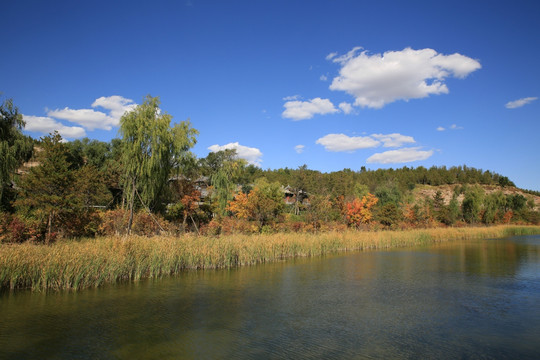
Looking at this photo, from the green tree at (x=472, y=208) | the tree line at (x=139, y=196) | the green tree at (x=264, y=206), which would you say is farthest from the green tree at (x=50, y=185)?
the green tree at (x=472, y=208)

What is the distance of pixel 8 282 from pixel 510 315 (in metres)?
15.3

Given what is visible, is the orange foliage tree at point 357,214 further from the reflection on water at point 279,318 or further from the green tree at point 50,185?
the green tree at point 50,185

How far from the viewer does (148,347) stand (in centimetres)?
716

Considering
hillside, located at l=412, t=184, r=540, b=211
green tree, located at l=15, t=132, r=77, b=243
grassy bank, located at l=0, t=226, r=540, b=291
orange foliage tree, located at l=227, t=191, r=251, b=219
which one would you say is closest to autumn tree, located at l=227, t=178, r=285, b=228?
orange foliage tree, located at l=227, t=191, r=251, b=219

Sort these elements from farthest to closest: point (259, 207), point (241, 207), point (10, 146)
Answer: point (241, 207), point (259, 207), point (10, 146)

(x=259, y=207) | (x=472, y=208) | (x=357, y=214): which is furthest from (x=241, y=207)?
(x=472, y=208)

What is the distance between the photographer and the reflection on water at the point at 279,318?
7164 mm

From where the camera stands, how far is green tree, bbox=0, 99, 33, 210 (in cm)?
1938

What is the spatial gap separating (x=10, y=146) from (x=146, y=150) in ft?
27.4

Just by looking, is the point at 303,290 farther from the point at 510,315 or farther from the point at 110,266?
the point at 110,266

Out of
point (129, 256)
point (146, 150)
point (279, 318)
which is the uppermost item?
point (146, 150)

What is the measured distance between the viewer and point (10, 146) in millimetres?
21469

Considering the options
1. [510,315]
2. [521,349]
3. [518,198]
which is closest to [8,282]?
[521,349]

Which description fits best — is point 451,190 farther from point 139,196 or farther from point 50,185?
point 50,185
